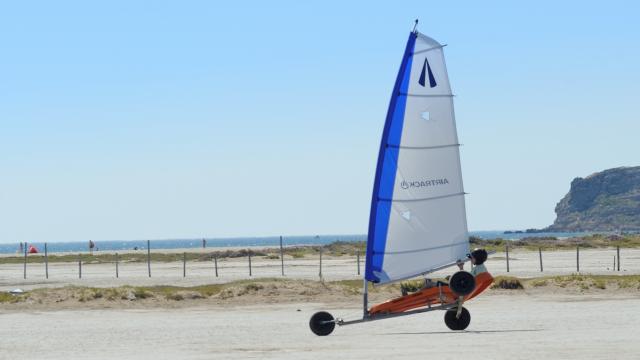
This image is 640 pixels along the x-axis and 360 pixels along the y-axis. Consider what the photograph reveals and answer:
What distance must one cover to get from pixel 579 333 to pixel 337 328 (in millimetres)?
5315

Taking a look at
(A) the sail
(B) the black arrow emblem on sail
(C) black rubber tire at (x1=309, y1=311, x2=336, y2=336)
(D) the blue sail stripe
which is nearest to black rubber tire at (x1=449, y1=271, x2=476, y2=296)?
(A) the sail

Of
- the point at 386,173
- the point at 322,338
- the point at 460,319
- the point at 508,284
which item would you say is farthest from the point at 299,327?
the point at 508,284

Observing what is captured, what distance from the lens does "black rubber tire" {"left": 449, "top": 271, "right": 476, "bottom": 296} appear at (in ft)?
71.5

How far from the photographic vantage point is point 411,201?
21766 mm

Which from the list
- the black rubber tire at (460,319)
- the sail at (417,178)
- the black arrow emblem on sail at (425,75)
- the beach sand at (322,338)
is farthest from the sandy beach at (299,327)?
the black arrow emblem on sail at (425,75)

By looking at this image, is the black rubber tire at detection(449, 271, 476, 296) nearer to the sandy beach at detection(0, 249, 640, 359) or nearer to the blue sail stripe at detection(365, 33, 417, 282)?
the sandy beach at detection(0, 249, 640, 359)

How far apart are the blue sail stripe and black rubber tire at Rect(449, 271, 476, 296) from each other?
145 centimetres

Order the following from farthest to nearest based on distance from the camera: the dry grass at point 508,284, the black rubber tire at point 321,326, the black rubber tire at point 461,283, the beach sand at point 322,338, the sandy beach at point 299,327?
the dry grass at point 508,284
the black rubber tire at point 321,326
the black rubber tire at point 461,283
the sandy beach at point 299,327
the beach sand at point 322,338

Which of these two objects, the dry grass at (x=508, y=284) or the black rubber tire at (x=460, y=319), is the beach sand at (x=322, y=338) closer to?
the black rubber tire at (x=460, y=319)

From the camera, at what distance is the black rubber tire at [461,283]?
2178 cm

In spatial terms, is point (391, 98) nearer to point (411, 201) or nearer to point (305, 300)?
point (411, 201)

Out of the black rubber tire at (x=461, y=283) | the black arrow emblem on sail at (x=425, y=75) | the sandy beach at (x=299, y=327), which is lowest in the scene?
the sandy beach at (x=299, y=327)

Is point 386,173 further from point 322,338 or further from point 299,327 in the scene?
point 299,327

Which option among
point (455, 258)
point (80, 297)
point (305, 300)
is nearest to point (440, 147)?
point (455, 258)
